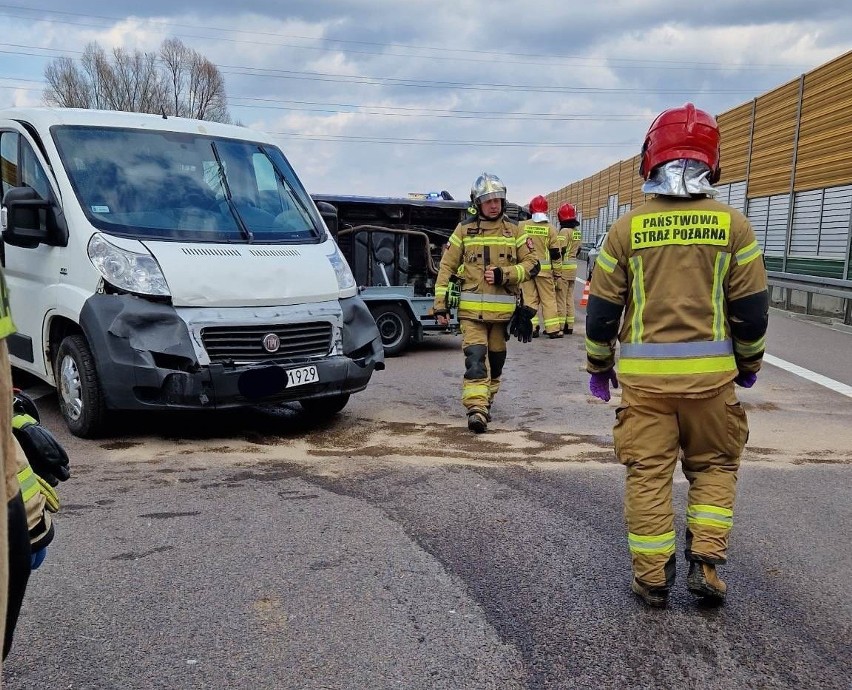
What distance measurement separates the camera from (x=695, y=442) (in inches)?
134

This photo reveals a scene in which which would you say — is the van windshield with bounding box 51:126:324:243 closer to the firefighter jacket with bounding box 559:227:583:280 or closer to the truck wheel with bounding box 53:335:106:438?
the truck wheel with bounding box 53:335:106:438

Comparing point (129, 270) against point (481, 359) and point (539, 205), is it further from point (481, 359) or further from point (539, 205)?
point (539, 205)

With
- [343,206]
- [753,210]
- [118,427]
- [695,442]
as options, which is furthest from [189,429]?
[753,210]

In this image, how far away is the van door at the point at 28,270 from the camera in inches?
235

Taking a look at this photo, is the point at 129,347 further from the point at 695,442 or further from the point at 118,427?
the point at 695,442

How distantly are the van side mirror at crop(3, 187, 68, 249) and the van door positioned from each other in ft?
0.44

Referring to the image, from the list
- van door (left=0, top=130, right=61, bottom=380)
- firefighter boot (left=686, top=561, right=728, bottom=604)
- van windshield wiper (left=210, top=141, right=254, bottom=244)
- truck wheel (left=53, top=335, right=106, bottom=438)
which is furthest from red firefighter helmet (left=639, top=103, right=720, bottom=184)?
van door (left=0, top=130, right=61, bottom=380)

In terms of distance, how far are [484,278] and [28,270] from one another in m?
3.49

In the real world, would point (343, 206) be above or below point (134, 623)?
above

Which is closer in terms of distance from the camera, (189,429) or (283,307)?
(283,307)

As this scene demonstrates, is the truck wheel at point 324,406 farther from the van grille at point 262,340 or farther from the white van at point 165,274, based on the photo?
the van grille at point 262,340

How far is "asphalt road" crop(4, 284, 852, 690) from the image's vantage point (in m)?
2.85

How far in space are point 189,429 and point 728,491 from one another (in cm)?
418

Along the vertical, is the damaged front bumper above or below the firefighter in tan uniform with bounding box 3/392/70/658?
below
